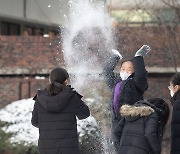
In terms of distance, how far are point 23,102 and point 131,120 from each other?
20.0ft

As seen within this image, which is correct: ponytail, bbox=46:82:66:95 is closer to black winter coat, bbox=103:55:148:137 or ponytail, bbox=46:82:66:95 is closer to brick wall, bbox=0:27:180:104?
black winter coat, bbox=103:55:148:137

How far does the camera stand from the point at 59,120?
22.1ft

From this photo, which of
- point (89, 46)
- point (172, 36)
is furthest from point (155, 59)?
point (89, 46)

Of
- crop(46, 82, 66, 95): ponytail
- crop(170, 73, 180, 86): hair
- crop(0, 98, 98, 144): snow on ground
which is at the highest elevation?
crop(170, 73, 180, 86): hair

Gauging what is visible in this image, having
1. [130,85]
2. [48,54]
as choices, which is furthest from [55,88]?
[48,54]

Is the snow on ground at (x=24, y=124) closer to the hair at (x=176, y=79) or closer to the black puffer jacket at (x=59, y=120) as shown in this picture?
the hair at (x=176, y=79)

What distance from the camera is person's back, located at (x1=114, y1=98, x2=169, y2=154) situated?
640cm

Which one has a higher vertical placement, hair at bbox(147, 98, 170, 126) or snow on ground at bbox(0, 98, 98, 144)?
hair at bbox(147, 98, 170, 126)

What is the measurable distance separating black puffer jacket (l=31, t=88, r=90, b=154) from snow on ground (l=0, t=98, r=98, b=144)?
4.02 meters

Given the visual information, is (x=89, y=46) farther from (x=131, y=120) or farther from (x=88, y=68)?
(x=131, y=120)

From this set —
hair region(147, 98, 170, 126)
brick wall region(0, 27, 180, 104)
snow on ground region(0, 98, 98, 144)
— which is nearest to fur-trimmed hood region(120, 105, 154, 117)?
hair region(147, 98, 170, 126)

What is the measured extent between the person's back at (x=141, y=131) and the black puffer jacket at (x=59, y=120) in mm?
519

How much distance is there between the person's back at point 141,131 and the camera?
21.0ft

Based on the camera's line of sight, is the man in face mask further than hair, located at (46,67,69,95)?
Yes
